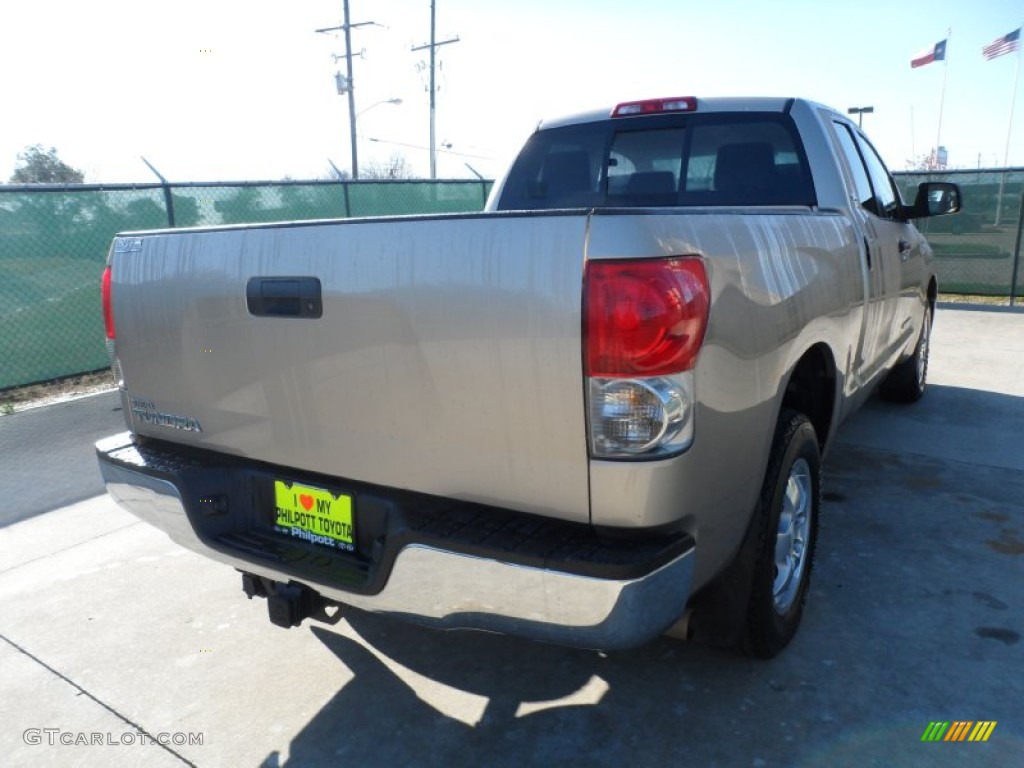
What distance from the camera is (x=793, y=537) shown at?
285cm

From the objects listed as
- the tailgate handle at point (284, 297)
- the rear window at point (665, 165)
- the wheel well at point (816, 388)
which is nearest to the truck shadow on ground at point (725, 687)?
the wheel well at point (816, 388)

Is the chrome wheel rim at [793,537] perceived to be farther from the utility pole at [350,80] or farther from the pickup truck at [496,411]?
the utility pole at [350,80]

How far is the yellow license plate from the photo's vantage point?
2307 millimetres

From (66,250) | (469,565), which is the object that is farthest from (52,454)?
(469,565)

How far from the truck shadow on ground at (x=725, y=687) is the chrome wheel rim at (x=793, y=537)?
0.21 m

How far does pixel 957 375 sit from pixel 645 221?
6.60 m

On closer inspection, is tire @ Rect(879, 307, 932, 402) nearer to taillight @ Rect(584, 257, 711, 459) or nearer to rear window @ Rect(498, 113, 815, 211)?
rear window @ Rect(498, 113, 815, 211)

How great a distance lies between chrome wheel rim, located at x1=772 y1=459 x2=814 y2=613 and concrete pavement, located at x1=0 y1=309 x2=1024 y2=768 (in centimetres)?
22

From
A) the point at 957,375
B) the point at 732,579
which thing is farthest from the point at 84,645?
the point at 957,375

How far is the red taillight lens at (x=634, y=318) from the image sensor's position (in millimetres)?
1796

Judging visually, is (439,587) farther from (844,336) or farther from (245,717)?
(844,336)

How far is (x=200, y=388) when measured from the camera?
2.55 m

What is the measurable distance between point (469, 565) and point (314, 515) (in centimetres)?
65

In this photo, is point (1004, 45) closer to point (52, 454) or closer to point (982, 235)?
point (982, 235)
